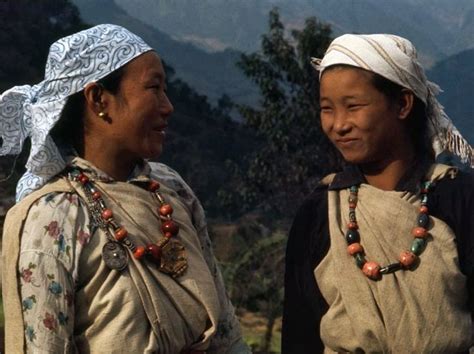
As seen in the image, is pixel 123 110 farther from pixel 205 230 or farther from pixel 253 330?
pixel 253 330

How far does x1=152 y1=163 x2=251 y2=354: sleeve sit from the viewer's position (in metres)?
2.96

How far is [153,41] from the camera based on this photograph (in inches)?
1432

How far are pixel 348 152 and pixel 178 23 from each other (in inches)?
1555

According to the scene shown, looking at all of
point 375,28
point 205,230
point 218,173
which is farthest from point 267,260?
point 375,28

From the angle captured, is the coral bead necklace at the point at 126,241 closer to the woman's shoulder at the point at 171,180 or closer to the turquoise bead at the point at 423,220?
the woman's shoulder at the point at 171,180

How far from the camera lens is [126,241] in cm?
264

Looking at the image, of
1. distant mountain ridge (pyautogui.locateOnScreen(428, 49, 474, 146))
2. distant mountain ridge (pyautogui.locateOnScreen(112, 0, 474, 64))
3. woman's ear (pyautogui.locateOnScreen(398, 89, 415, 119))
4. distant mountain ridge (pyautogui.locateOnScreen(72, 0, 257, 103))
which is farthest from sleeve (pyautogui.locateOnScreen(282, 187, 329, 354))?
distant mountain ridge (pyautogui.locateOnScreen(72, 0, 257, 103))

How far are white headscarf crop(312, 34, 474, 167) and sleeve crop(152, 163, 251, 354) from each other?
1.94 ft

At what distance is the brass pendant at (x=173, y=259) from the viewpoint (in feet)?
8.86

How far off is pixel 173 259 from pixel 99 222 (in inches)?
9.7

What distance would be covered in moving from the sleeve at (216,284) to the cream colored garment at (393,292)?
1.11 feet

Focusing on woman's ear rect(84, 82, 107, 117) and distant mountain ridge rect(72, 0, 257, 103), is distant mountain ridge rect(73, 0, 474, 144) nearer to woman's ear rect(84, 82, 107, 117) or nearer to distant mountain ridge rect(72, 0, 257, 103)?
distant mountain ridge rect(72, 0, 257, 103)

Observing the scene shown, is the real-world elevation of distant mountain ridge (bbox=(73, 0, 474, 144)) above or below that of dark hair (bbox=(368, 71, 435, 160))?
below

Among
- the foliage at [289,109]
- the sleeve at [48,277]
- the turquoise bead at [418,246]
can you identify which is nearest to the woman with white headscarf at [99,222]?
the sleeve at [48,277]
